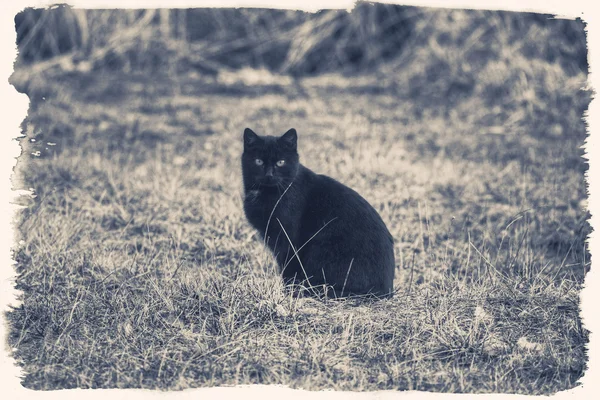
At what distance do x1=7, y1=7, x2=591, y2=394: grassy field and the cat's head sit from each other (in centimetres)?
49

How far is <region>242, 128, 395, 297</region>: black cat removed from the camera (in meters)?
3.43

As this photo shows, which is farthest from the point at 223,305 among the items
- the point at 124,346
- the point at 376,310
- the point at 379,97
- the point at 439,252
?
the point at 379,97

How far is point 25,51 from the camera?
8.66 m

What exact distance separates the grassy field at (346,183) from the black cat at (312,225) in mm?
164

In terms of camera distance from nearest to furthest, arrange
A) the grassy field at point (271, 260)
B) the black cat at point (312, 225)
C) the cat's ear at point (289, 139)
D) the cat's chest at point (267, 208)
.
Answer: the grassy field at point (271, 260) → the black cat at point (312, 225) → the cat's chest at point (267, 208) → the cat's ear at point (289, 139)

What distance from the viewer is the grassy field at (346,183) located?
9.14ft

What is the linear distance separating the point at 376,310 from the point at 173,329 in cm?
101

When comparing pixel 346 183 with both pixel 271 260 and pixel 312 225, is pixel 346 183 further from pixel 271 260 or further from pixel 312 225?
pixel 312 225

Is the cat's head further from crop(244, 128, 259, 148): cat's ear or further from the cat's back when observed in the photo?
the cat's back

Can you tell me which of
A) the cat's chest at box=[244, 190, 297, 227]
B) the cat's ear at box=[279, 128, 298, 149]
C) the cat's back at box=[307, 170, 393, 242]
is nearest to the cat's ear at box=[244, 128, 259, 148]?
the cat's ear at box=[279, 128, 298, 149]

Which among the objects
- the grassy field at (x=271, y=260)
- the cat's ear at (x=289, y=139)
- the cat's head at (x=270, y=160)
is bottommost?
the grassy field at (x=271, y=260)

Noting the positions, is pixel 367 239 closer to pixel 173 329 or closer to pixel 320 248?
pixel 320 248

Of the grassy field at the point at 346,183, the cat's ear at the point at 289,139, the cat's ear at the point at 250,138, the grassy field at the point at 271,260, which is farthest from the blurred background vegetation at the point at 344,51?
the cat's ear at the point at 250,138

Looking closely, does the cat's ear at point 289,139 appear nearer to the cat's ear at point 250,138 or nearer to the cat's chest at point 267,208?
the cat's ear at point 250,138
